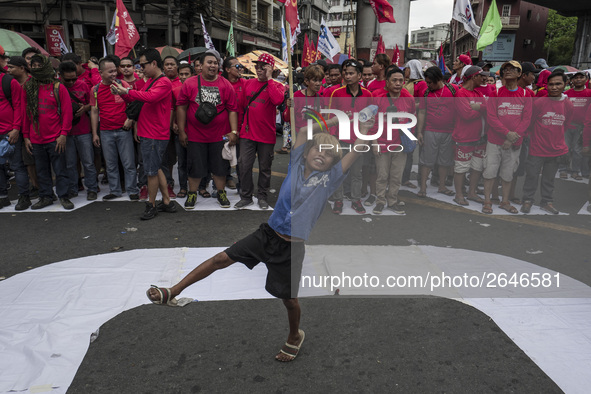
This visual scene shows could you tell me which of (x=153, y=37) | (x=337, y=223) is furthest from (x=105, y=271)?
(x=153, y=37)

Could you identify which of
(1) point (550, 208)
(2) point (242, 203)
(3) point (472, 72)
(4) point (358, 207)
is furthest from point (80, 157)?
(1) point (550, 208)

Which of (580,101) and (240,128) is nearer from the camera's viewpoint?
(240,128)

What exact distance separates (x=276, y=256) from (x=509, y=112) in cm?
431

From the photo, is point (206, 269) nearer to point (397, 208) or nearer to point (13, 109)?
point (397, 208)

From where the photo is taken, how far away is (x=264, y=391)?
2.33 meters

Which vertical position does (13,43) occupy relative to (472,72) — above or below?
above

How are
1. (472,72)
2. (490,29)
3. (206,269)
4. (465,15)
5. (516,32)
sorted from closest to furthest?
(206,269) → (472,72) → (490,29) → (465,15) → (516,32)

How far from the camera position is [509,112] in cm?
545

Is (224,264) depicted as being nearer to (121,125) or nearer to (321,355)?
(321,355)

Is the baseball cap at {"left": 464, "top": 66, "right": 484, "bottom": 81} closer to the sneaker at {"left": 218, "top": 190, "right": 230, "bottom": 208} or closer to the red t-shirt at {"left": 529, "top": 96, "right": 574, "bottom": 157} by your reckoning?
the red t-shirt at {"left": 529, "top": 96, "right": 574, "bottom": 157}

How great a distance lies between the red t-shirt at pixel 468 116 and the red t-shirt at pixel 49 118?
5.27m

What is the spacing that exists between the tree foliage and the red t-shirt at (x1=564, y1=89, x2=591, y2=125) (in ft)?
148

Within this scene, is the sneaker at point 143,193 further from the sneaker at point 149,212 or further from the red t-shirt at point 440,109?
the red t-shirt at point 440,109

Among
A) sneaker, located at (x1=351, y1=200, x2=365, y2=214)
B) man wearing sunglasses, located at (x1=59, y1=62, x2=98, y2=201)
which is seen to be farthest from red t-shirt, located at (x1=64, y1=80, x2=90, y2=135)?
sneaker, located at (x1=351, y1=200, x2=365, y2=214)
